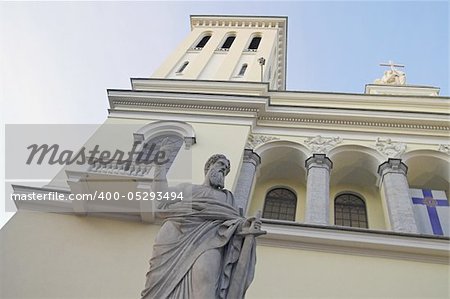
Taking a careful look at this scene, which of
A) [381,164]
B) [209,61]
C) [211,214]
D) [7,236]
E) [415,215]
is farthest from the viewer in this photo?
[209,61]

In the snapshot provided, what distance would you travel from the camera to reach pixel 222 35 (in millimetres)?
22609

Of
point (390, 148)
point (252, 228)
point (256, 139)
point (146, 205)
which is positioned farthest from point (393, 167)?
point (252, 228)

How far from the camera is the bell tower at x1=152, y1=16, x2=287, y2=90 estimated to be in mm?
18391

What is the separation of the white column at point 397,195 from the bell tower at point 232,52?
22.7 ft

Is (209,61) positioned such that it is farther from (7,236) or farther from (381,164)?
(7,236)

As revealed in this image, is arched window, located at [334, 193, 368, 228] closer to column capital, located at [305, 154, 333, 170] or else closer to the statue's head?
column capital, located at [305, 154, 333, 170]

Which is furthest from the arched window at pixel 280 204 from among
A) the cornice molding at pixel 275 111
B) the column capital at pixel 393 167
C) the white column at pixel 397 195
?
the column capital at pixel 393 167

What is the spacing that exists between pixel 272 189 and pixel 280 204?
28.6 inches

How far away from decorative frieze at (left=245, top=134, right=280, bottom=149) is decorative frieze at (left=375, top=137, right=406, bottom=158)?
2.97 meters

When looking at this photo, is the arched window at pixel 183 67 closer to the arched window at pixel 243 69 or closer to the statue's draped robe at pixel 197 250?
the arched window at pixel 243 69

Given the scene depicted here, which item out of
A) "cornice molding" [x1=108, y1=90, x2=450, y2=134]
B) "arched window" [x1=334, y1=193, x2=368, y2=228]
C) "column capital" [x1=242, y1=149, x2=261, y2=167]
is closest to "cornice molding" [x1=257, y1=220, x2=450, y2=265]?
"arched window" [x1=334, y1=193, x2=368, y2=228]

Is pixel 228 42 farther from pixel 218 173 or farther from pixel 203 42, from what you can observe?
pixel 218 173

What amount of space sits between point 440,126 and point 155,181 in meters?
9.05

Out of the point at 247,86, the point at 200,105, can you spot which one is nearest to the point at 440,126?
the point at 247,86
